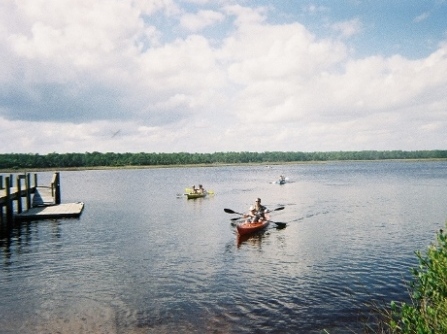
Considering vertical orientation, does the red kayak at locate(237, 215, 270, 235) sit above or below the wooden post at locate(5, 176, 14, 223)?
below

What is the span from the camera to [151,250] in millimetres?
24203

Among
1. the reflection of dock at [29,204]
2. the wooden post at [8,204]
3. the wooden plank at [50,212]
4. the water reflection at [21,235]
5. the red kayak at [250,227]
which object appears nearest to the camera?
the water reflection at [21,235]

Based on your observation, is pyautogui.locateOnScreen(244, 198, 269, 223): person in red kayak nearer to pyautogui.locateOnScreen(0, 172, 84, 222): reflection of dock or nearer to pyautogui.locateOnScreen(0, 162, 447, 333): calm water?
pyautogui.locateOnScreen(0, 162, 447, 333): calm water

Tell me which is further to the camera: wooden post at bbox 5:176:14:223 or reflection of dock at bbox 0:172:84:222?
reflection of dock at bbox 0:172:84:222

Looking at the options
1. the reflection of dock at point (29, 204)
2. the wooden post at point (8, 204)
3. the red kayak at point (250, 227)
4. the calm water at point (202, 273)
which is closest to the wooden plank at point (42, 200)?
the reflection of dock at point (29, 204)

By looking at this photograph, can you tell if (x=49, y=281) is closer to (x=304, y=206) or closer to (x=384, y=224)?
(x=384, y=224)

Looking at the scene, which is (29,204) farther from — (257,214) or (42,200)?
(257,214)

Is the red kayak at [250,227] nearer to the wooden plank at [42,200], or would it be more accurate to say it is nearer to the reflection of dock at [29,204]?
the reflection of dock at [29,204]

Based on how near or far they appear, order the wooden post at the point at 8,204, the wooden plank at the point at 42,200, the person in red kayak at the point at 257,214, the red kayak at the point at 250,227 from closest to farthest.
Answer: the red kayak at the point at 250,227 → the person in red kayak at the point at 257,214 → the wooden post at the point at 8,204 → the wooden plank at the point at 42,200

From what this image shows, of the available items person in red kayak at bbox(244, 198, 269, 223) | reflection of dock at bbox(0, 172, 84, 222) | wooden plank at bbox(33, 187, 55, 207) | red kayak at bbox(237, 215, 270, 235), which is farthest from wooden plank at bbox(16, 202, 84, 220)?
red kayak at bbox(237, 215, 270, 235)

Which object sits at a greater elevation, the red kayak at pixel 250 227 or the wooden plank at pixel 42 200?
the wooden plank at pixel 42 200

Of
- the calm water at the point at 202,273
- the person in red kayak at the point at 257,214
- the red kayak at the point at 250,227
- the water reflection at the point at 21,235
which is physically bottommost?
the calm water at the point at 202,273

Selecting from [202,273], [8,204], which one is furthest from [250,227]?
[8,204]

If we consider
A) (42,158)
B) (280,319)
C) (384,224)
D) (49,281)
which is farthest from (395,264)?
(42,158)
